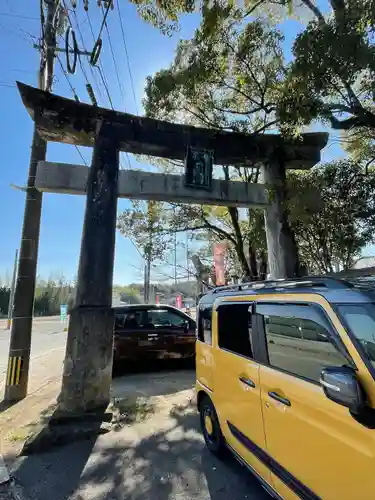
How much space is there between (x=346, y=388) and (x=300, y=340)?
812 millimetres

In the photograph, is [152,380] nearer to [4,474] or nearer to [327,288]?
[4,474]

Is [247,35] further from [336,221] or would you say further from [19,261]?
[19,261]

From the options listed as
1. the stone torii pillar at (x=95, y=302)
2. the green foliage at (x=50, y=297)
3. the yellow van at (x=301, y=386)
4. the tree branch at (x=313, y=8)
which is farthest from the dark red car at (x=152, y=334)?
the green foliage at (x=50, y=297)

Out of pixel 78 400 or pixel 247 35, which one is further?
pixel 247 35

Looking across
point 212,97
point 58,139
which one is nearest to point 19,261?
point 58,139

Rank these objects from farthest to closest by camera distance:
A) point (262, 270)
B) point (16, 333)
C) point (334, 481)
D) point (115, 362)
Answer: point (262, 270) < point (115, 362) < point (16, 333) < point (334, 481)

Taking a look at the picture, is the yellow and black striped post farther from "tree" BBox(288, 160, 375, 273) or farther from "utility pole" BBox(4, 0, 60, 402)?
"tree" BBox(288, 160, 375, 273)

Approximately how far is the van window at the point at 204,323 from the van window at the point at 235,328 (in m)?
0.31

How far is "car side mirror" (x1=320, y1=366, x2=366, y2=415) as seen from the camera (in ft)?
4.89

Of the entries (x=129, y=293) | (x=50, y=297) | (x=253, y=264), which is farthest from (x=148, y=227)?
(x=129, y=293)

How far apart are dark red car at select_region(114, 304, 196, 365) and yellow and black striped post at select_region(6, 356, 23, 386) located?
83.5 inches

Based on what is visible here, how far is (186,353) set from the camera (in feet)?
26.1

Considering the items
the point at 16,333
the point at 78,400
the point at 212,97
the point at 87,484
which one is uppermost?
the point at 212,97

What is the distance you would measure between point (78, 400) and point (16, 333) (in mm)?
2328
